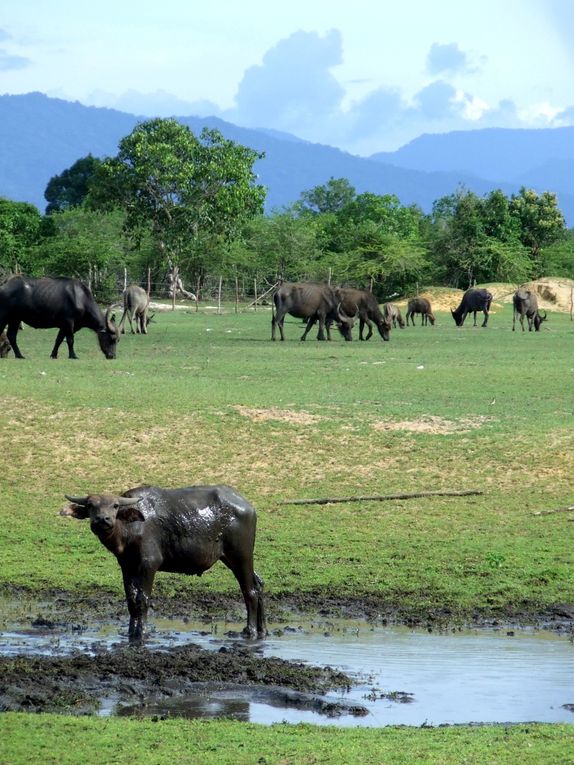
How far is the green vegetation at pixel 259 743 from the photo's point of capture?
7480 millimetres

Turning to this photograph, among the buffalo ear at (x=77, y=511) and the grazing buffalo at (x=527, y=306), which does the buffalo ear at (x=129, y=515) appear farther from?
the grazing buffalo at (x=527, y=306)

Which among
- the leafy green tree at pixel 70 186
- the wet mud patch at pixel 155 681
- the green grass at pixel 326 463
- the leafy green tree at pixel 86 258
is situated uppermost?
the leafy green tree at pixel 70 186

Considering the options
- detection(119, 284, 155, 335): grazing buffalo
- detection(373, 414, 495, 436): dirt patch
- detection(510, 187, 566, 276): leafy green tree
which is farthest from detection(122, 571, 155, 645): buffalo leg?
detection(510, 187, 566, 276): leafy green tree

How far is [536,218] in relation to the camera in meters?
80.2

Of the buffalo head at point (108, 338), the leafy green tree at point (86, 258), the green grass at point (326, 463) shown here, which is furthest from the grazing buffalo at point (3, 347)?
the leafy green tree at point (86, 258)

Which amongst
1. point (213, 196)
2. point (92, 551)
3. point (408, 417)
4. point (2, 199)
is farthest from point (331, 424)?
point (2, 199)

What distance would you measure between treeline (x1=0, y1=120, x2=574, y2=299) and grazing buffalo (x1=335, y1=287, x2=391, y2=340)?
23.1 metres

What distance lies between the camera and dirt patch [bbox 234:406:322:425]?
751 inches

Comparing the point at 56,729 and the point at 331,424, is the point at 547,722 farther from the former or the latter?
the point at 331,424

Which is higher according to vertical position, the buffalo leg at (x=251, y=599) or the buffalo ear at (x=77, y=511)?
the buffalo ear at (x=77, y=511)

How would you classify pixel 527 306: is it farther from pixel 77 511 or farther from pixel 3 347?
pixel 77 511

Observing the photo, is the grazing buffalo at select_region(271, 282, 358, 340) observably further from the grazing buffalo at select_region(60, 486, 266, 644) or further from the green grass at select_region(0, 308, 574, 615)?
the grazing buffalo at select_region(60, 486, 266, 644)

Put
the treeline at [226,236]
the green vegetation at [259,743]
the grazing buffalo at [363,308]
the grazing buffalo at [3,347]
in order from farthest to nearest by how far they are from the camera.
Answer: the treeline at [226,236], the grazing buffalo at [363,308], the grazing buffalo at [3,347], the green vegetation at [259,743]

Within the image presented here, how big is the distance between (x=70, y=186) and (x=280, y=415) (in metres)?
107
